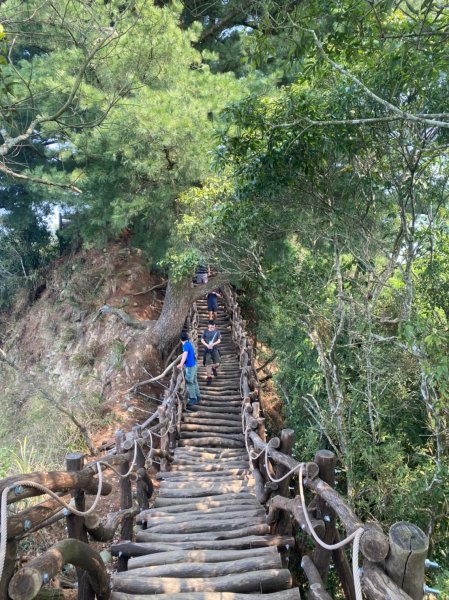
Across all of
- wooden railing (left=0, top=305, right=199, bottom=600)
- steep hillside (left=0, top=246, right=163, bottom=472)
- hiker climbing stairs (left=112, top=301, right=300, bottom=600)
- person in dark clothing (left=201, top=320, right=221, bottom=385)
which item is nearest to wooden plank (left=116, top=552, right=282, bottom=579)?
hiker climbing stairs (left=112, top=301, right=300, bottom=600)

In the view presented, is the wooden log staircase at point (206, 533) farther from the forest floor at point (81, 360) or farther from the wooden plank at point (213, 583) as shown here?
the forest floor at point (81, 360)

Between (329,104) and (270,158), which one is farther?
(270,158)

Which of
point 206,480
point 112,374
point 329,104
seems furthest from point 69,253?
point 329,104

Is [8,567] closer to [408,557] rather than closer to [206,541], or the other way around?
[408,557]

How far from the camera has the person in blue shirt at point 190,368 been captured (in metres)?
6.98

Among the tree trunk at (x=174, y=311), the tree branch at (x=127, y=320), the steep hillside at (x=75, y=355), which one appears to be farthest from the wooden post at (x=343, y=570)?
the tree branch at (x=127, y=320)

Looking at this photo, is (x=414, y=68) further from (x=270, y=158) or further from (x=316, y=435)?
(x=316, y=435)

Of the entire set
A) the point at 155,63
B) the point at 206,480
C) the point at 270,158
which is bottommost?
the point at 206,480

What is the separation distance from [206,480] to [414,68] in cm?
475

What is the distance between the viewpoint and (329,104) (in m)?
3.65

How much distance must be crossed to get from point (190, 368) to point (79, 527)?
4.88 m

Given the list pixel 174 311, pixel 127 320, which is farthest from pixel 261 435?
pixel 127 320

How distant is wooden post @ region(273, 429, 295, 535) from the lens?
134 inches

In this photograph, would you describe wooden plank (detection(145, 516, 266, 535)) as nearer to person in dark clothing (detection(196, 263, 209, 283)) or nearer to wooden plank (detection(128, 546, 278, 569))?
wooden plank (detection(128, 546, 278, 569))
